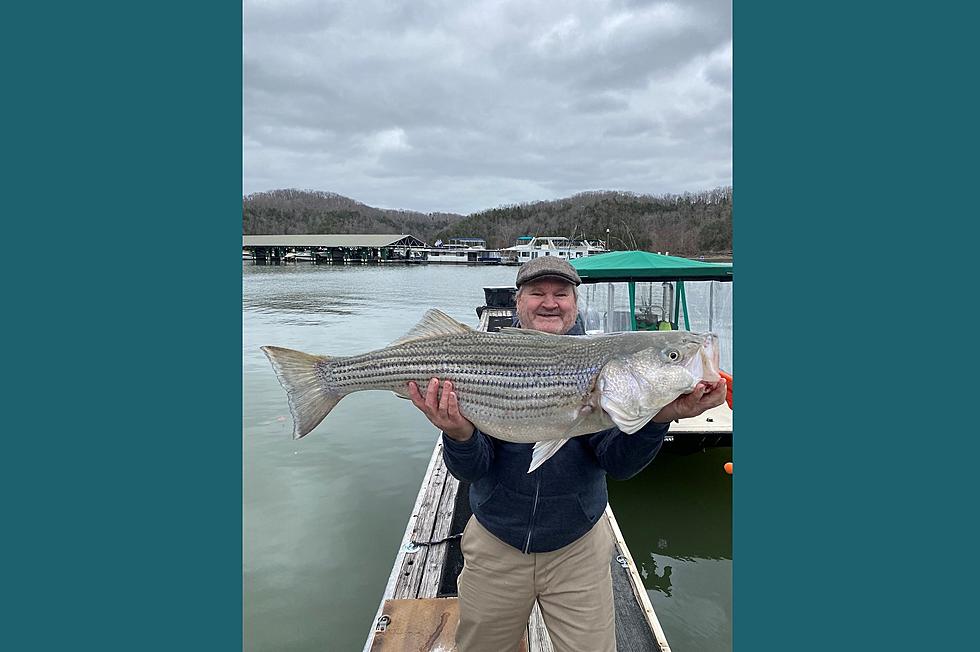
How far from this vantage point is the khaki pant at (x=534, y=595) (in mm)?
2830

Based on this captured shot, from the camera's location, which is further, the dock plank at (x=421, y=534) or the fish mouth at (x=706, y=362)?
the dock plank at (x=421, y=534)

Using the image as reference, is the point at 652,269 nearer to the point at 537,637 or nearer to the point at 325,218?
the point at 537,637

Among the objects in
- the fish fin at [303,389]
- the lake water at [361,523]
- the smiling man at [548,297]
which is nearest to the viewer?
the fish fin at [303,389]

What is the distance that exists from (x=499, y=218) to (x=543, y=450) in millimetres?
148921

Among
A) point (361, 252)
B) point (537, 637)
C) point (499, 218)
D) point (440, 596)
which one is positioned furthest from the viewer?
point (499, 218)

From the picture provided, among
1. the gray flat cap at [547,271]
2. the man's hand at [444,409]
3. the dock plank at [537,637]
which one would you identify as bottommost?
the dock plank at [537,637]

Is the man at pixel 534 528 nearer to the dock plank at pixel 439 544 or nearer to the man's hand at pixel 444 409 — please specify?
the man's hand at pixel 444 409

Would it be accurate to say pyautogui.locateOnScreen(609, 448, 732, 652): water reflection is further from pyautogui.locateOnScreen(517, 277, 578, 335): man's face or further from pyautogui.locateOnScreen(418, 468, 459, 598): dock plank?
pyautogui.locateOnScreen(517, 277, 578, 335): man's face

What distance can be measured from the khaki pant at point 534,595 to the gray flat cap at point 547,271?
1514mm

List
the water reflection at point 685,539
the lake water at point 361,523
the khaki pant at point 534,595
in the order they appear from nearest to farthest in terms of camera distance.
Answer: the khaki pant at point 534,595 → the lake water at point 361,523 → the water reflection at point 685,539

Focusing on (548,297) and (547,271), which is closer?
(547,271)

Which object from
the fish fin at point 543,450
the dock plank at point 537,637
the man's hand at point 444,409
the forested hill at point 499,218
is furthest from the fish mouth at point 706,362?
the forested hill at point 499,218

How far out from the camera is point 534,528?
2.75m

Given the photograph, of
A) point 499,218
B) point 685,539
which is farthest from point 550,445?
point 499,218
